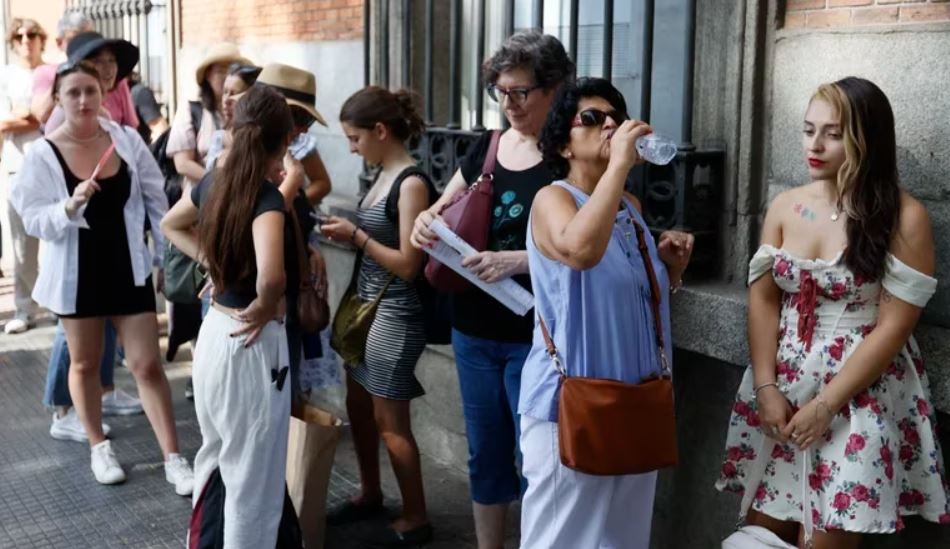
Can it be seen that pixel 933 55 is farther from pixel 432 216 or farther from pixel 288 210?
pixel 288 210

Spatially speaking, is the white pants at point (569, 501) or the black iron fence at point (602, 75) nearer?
the white pants at point (569, 501)

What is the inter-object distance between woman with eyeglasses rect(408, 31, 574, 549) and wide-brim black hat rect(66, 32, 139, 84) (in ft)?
10.7

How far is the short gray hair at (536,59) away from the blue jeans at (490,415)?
922mm

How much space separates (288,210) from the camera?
418cm

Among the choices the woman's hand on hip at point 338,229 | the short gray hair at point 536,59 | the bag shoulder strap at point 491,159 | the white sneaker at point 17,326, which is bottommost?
the white sneaker at point 17,326

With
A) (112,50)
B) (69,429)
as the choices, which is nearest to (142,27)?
(112,50)

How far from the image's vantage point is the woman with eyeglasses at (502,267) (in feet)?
12.8

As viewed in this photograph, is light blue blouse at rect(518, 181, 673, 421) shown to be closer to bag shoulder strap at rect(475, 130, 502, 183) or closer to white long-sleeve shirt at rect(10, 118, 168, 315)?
bag shoulder strap at rect(475, 130, 502, 183)

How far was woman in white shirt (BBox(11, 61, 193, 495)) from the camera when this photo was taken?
17.9 feet

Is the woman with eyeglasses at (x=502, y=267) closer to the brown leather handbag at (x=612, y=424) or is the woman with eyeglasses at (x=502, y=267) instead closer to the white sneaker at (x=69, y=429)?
the brown leather handbag at (x=612, y=424)

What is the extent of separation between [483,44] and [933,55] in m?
2.57

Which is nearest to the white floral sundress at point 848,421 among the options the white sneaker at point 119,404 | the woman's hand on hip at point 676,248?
the woman's hand on hip at point 676,248

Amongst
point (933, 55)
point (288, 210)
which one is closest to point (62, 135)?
point (288, 210)

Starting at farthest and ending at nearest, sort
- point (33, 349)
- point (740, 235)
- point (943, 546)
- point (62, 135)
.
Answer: point (33, 349) → point (62, 135) → point (740, 235) → point (943, 546)
